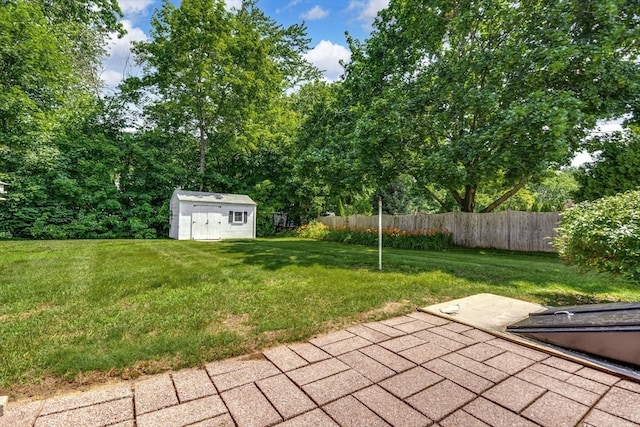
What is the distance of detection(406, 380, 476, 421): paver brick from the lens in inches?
63.1

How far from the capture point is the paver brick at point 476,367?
1.99 meters

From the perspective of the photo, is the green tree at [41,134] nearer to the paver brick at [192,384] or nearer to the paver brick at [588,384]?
the paver brick at [192,384]

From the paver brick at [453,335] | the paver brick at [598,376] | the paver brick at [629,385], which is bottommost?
the paver brick at [453,335]

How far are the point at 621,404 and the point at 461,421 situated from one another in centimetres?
99

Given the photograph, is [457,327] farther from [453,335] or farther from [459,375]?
[459,375]

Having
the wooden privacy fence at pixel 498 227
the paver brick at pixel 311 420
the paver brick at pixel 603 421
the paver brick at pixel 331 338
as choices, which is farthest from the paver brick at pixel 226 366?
the wooden privacy fence at pixel 498 227

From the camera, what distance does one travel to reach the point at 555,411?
5.34ft

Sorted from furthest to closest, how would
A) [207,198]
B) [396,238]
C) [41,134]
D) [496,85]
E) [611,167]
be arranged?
[207,198], [41,134], [396,238], [496,85], [611,167]

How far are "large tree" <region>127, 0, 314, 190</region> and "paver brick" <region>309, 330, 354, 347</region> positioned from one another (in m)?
14.3

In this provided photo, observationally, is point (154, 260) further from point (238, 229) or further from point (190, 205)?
point (238, 229)

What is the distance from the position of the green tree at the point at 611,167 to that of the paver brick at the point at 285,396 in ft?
33.3

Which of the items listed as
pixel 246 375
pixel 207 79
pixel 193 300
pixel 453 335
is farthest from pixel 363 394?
pixel 207 79

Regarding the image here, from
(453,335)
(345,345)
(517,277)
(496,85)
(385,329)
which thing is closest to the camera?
(345,345)

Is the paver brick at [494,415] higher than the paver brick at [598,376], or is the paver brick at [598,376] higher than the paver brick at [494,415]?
A: the paver brick at [598,376]
